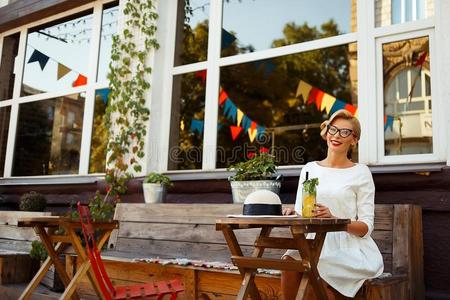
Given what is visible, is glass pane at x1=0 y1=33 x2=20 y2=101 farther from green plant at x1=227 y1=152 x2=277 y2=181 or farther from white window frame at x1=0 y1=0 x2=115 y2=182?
green plant at x1=227 y1=152 x2=277 y2=181

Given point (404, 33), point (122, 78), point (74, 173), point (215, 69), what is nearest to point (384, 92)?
point (404, 33)

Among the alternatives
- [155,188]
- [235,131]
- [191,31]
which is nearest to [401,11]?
[191,31]

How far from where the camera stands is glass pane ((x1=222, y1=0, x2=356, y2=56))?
21.0 feet

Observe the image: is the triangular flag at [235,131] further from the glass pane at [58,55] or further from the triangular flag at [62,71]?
the triangular flag at [62,71]

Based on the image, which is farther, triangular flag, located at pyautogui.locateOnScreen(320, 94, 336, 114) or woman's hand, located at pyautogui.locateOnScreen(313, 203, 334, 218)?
triangular flag, located at pyautogui.locateOnScreen(320, 94, 336, 114)

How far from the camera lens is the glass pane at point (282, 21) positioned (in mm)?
6387

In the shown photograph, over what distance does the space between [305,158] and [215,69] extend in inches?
89.9

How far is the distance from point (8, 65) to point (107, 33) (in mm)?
1884

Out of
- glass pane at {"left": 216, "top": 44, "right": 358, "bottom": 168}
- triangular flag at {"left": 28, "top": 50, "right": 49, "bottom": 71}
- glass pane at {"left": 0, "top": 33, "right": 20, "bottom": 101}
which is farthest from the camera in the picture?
glass pane at {"left": 216, "top": 44, "right": 358, "bottom": 168}

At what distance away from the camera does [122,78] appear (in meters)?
4.95

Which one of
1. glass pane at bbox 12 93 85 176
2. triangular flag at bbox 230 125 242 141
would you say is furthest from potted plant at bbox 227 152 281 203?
triangular flag at bbox 230 125 242 141

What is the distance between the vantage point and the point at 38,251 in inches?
163

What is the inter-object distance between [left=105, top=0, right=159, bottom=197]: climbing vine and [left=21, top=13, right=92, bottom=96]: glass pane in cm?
97

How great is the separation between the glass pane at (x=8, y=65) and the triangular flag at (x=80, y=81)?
1323mm
